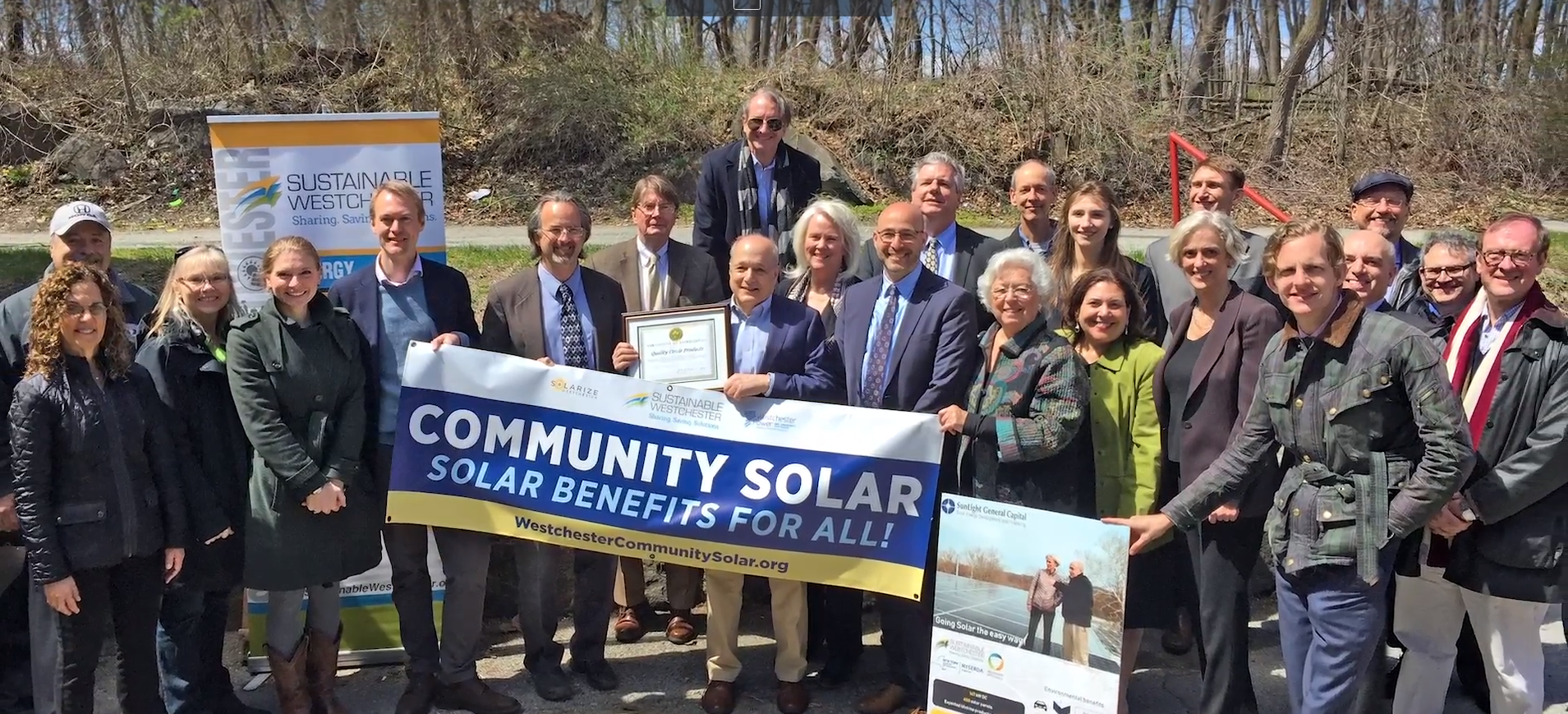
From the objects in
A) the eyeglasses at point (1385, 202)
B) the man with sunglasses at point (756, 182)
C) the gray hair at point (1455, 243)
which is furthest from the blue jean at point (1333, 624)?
the man with sunglasses at point (756, 182)

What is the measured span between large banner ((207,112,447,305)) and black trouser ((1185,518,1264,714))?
3.71m

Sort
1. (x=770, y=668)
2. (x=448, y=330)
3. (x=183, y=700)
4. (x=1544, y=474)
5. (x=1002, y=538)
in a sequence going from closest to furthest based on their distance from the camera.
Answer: (x=1544, y=474)
(x=1002, y=538)
(x=183, y=700)
(x=448, y=330)
(x=770, y=668)

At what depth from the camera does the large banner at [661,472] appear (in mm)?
4617

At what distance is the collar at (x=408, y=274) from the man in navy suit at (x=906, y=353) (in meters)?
1.81

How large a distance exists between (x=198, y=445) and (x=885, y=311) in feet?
9.11

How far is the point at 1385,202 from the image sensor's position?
5594 mm

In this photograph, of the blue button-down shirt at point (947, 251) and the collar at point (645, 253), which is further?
the blue button-down shirt at point (947, 251)

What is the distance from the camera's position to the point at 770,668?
17.5ft

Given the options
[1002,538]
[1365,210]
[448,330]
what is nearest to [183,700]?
[448,330]

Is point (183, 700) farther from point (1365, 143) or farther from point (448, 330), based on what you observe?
point (1365, 143)

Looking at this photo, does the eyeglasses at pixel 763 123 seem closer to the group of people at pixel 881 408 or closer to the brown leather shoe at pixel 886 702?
the group of people at pixel 881 408

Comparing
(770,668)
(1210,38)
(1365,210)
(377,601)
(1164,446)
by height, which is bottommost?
(770,668)

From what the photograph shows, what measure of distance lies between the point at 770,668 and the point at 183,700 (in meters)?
2.48

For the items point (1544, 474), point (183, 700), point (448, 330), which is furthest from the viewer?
point (448, 330)
